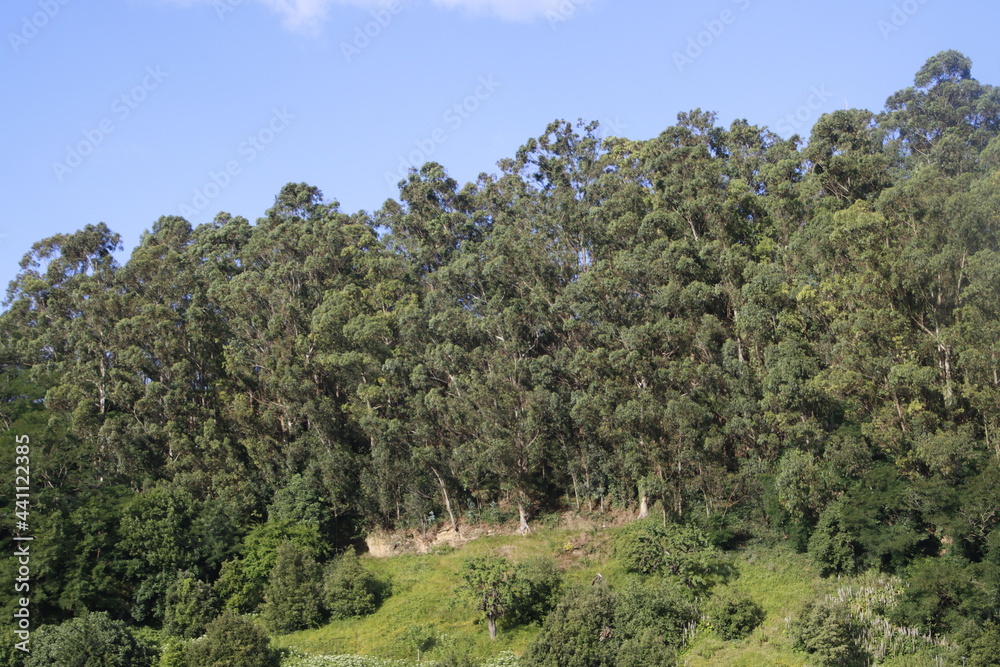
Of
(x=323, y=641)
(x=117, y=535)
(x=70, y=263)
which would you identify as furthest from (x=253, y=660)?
(x=70, y=263)

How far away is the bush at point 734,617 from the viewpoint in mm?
28625

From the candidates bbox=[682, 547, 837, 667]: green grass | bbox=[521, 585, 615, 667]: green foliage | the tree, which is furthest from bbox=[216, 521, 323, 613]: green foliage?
bbox=[682, 547, 837, 667]: green grass

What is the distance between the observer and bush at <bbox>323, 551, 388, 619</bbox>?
34.9 meters

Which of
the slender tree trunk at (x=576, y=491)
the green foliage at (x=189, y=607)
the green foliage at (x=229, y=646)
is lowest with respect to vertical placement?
the green foliage at (x=229, y=646)

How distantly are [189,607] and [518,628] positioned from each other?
12.4m

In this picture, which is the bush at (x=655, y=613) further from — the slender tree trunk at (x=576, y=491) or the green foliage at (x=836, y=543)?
the slender tree trunk at (x=576, y=491)

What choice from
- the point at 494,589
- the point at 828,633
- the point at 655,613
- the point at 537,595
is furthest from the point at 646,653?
the point at 494,589

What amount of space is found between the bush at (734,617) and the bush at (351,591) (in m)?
13.2

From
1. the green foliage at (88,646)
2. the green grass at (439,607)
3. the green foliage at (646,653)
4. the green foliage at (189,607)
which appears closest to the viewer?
the green foliage at (646,653)

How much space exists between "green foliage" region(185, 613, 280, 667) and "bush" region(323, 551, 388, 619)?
457 centimetres

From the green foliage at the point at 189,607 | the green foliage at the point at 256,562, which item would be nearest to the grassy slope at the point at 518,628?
the green foliage at the point at 256,562

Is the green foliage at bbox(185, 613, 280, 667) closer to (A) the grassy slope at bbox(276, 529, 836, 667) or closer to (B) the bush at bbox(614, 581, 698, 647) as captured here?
(A) the grassy slope at bbox(276, 529, 836, 667)

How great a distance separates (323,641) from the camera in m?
33.0

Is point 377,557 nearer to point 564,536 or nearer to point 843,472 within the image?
point 564,536
